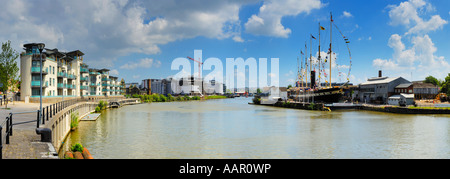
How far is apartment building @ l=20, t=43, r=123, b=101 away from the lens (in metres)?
58.4

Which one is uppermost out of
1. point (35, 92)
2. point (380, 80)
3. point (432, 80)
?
point (432, 80)

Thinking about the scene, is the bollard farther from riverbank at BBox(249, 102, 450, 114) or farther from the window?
riverbank at BBox(249, 102, 450, 114)

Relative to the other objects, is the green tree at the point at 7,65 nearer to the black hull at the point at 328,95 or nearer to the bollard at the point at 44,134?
the bollard at the point at 44,134

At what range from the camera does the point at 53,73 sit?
66188 mm

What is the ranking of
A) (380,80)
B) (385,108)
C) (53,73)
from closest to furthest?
(53,73)
(385,108)
(380,80)

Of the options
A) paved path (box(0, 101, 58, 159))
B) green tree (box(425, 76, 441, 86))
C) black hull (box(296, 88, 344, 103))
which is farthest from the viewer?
green tree (box(425, 76, 441, 86))

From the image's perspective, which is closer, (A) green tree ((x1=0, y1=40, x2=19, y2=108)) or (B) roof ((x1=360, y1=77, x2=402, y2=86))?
(A) green tree ((x1=0, y1=40, x2=19, y2=108))

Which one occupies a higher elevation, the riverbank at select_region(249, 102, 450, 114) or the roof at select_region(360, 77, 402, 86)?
the roof at select_region(360, 77, 402, 86)

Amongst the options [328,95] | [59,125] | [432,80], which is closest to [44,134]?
[59,125]

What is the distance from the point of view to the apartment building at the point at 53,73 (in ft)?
192

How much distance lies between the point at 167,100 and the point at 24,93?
10140 centimetres

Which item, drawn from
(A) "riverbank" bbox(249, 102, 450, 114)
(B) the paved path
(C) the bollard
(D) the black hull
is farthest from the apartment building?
(D) the black hull

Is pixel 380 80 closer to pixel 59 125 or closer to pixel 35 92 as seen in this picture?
pixel 59 125
